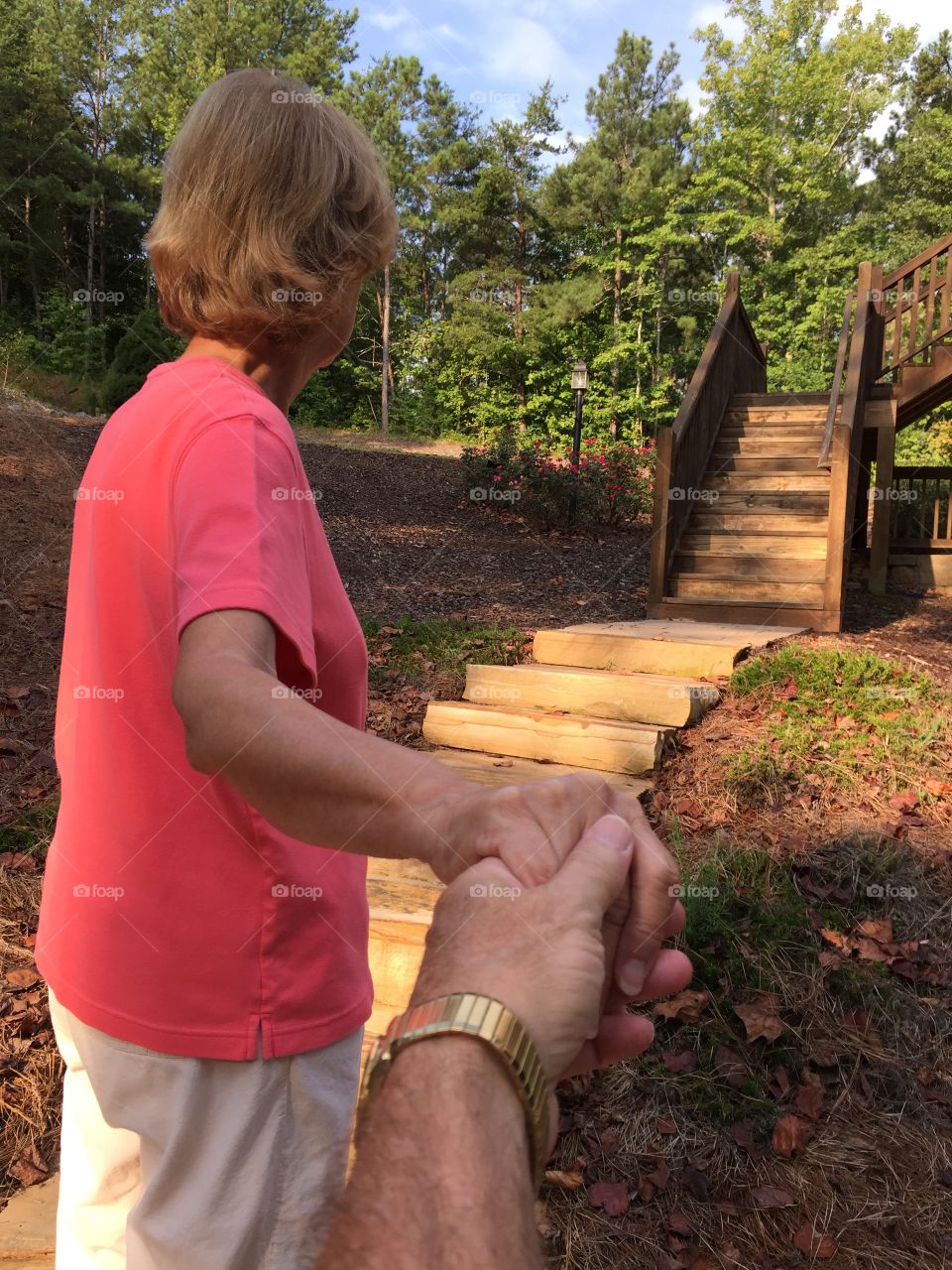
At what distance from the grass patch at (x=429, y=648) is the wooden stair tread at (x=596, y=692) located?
322 millimetres

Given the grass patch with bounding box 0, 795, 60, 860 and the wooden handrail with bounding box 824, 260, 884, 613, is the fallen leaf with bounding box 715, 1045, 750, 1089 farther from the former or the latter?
the wooden handrail with bounding box 824, 260, 884, 613

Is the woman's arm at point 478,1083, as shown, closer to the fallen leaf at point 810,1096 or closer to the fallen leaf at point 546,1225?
the fallen leaf at point 546,1225

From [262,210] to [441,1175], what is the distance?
110 cm

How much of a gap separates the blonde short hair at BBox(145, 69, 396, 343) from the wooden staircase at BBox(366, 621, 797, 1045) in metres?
2.39

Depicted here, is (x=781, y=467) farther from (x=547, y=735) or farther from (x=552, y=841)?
(x=552, y=841)

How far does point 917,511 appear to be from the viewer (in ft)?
37.1

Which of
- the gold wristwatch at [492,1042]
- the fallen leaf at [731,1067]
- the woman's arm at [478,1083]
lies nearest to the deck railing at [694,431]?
the fallen leaf at [731,1067]

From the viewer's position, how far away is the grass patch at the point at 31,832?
12.2 feet

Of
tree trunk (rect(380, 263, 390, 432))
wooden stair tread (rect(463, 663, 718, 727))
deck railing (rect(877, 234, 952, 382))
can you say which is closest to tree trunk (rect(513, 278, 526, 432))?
tree trunk (rect(380, 263, 390, 432))

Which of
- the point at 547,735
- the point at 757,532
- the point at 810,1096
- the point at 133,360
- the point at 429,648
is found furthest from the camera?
the point at 133,360

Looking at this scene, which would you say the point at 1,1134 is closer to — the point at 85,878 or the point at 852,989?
the point at 85,878

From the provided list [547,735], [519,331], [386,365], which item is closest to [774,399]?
[547,735]

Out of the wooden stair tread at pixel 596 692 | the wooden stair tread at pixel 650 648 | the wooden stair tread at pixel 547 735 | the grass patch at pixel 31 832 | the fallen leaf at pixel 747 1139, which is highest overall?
the wooden stair tread at pixel 650 648

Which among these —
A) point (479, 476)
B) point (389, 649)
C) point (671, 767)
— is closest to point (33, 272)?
point (479, 476)
